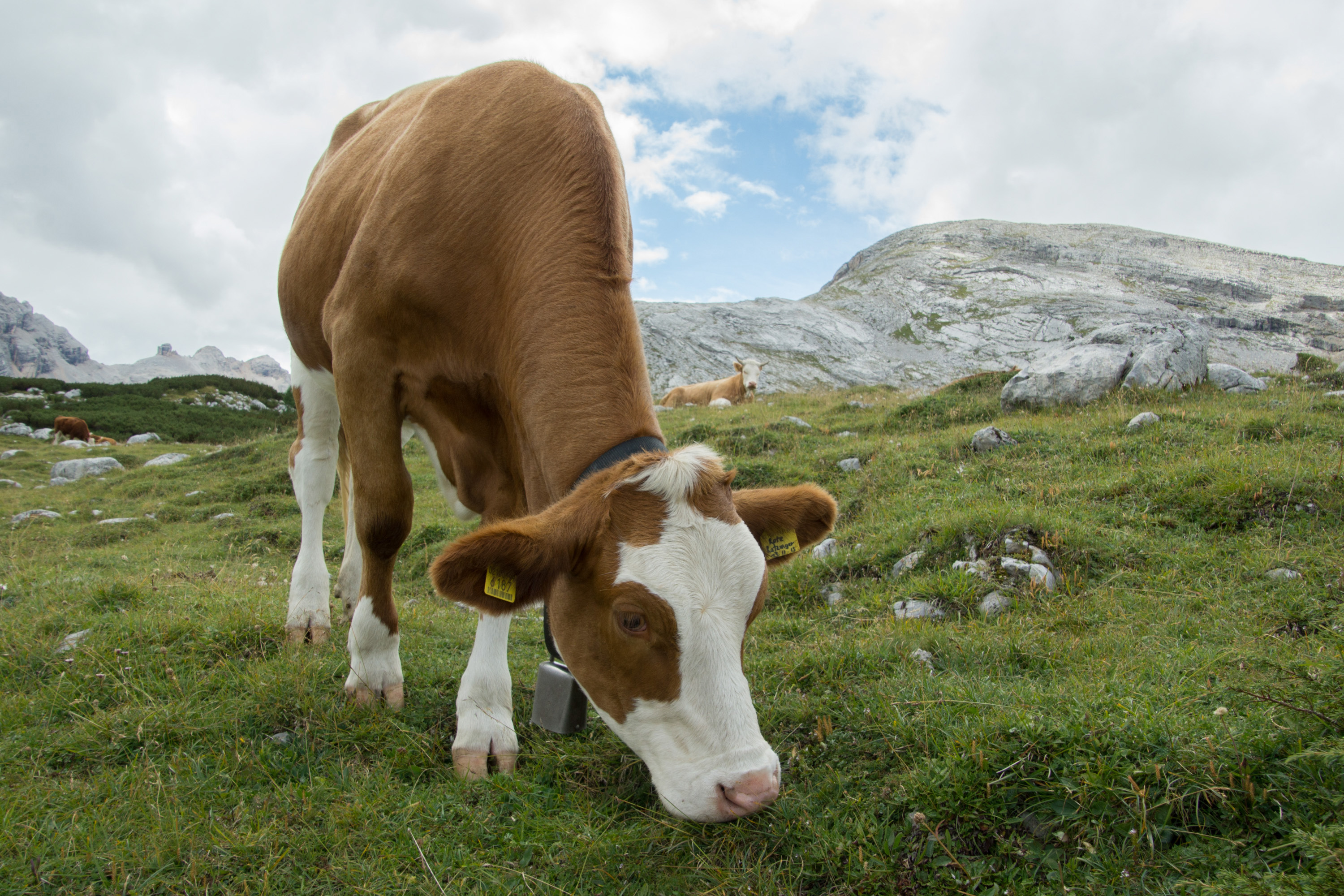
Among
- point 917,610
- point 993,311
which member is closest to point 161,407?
point 917,610

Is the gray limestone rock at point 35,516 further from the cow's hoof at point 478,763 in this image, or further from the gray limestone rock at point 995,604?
the gray limestone rock at point 995,604

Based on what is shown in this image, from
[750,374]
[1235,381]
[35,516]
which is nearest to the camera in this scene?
[35,516]

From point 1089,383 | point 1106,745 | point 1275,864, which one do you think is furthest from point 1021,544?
point 1089,383

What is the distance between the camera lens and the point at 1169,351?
1108 centimetres

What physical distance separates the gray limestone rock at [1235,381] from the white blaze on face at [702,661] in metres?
11.0

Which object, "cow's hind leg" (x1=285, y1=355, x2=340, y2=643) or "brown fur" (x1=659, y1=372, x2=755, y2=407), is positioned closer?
"cow's hind leg" (x1=285, y1=355, x2=340, y2=643)

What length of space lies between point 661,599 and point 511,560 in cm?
54

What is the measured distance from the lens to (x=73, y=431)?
82.0 feet

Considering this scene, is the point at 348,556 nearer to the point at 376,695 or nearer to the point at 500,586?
the point at 376,695

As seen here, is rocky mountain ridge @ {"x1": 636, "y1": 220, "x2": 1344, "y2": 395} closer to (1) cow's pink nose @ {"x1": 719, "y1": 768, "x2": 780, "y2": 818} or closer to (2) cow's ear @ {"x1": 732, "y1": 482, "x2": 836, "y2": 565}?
(2) cow's ear @ {"x1": 732, "y1": 482, "x2": 836, "y2": 565}

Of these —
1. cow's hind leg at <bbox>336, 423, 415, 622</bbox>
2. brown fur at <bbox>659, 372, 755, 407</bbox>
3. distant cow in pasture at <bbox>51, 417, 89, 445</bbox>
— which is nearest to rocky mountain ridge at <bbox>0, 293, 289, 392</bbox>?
distant cow in pasture at <bbox>51, 417, 89, 445</bbox>

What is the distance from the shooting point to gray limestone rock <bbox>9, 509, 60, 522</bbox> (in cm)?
1077

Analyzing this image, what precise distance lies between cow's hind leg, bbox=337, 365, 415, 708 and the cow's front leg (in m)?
0.46

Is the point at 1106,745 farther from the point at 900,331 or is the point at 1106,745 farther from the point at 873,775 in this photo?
the point at 900,331
